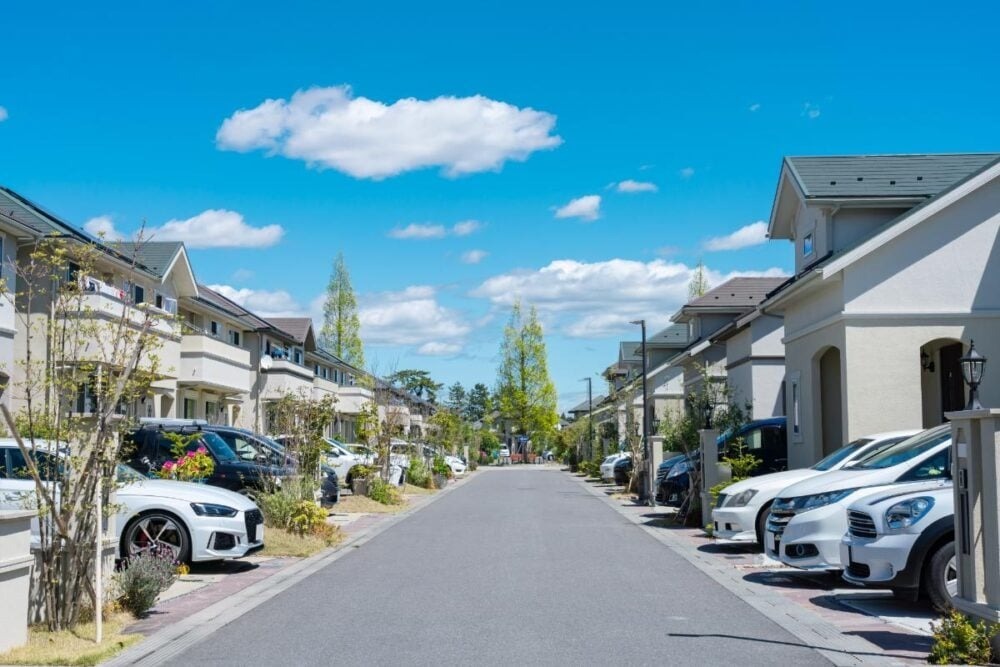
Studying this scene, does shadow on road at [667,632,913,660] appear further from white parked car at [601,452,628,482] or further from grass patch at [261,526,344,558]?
white parked car at [601,452,628,482]

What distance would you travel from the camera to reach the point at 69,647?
849 cm

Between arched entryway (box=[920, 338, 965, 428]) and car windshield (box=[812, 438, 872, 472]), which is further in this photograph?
arched entryway (box=[920, 338, 965, 428])

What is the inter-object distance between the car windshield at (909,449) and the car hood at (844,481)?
195 millimetres

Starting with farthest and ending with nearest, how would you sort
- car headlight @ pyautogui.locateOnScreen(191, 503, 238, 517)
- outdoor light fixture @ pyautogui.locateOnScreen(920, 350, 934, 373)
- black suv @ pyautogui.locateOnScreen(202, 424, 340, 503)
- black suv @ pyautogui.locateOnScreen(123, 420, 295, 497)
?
1. outdoor light fixture @ pyautogui.locateOnScreen(920, 350, 934, 373)
2. black suv @ pyautogui.locateOnScreen(202, 424, 340, 503)
3. black suv @ pyautogui.locateOnScreen(123, 420, 295, 497)
4. car headlight @ pyautogui.locateOnScreen(191, 503, 238, 517)

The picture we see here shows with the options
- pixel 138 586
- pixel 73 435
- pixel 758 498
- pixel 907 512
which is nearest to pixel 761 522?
pixel 758 498

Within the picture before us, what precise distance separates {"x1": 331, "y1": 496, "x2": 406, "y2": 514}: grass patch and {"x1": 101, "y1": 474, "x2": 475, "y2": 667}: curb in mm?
8799

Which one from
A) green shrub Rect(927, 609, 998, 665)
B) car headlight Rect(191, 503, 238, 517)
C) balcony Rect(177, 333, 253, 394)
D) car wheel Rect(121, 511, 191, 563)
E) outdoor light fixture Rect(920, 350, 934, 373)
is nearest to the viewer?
green shrub Rect(927, 609, 998, 665)

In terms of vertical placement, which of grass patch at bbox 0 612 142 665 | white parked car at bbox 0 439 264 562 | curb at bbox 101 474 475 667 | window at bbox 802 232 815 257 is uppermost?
window at bbox 802 232 815 257

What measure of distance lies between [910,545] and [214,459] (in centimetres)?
1184

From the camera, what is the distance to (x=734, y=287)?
161 feet

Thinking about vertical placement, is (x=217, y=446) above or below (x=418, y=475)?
above

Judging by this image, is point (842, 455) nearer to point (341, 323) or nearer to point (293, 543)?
point (293, 543)

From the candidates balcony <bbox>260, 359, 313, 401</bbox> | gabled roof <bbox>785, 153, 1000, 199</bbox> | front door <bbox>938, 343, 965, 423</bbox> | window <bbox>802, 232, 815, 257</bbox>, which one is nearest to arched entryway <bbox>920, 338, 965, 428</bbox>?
front door <bbox>938, 343, 965, 423</bbox>

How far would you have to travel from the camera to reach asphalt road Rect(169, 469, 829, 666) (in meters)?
8.59
